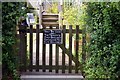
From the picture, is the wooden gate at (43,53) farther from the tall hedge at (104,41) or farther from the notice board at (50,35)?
the tall hedge at (104,41)

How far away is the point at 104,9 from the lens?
5.03 meters

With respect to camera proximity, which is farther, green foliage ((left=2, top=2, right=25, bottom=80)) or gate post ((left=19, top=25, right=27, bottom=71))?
gate post ((left=19, top=25, right=27, bottom=71))

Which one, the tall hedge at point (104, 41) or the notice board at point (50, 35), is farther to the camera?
the notice board at point (50, 35)

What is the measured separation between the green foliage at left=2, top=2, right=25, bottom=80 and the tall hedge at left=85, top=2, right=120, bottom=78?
1361mm

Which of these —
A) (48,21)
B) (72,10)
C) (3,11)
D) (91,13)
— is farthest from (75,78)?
(48,21)

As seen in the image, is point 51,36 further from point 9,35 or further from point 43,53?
point 9,35

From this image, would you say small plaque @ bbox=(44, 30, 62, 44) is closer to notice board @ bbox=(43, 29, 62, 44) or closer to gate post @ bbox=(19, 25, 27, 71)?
notice board @ bbox=(43, 29, 62, 44)

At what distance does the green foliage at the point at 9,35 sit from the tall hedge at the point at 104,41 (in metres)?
1.36

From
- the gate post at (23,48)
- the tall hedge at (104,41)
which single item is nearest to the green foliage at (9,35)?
the gate post at (23,48)

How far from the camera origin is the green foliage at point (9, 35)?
195 inches

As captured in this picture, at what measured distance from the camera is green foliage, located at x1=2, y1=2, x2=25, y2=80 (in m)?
4.96

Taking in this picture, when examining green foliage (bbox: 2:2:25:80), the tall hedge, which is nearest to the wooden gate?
the tall hedge

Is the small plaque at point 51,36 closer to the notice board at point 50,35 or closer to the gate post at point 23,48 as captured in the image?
the notice board at point 50,35

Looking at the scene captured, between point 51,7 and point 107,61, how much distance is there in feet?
23.9
